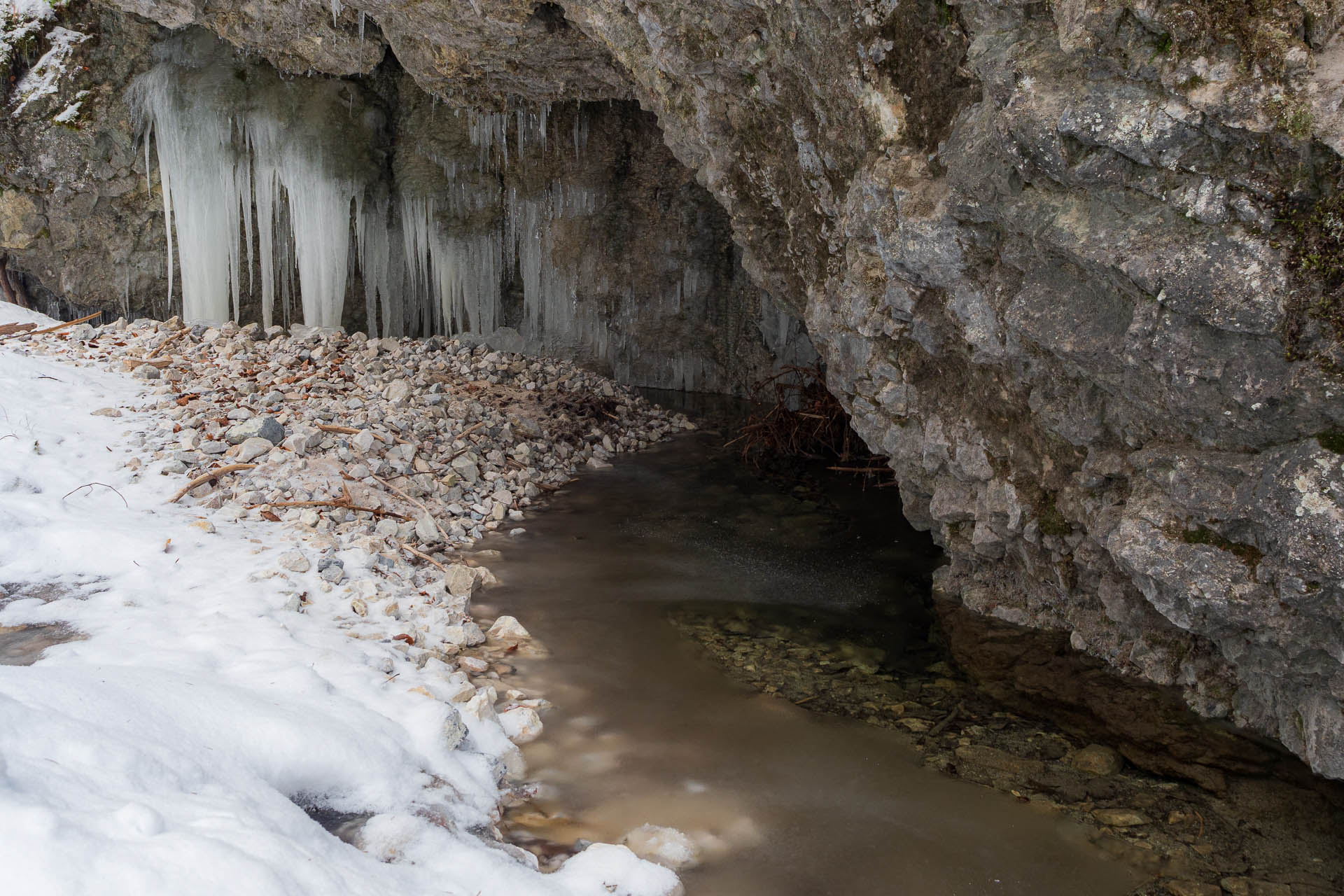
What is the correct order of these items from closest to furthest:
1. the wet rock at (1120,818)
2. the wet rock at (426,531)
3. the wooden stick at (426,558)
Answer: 1. the wet rock at (1120,818)
2. the wooden stick at (426,558)
3. the wet rock at (426,531)

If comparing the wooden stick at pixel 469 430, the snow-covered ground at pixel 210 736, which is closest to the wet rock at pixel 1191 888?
the snow-covered ground at pixel 210 736

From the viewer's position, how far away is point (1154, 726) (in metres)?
2.92

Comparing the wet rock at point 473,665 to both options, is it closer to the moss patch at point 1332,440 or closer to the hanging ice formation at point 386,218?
the moss patch at point 1332,440

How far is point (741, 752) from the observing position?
Result: 269cm

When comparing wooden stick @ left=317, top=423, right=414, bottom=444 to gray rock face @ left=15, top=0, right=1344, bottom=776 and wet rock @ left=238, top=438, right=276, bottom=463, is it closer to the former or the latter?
wet rock @ left=238, top=438, right=276, bottom=463

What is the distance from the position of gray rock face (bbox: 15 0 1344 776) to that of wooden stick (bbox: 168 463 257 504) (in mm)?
2952

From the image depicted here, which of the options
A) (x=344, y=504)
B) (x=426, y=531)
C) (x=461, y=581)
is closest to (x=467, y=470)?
(x=426, y=531)

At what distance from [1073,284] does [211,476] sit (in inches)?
155

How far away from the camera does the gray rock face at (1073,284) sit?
7.06 feet

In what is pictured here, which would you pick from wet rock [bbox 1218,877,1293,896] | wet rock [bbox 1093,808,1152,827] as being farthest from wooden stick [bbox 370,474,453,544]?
wet rock [bbox 1218,877,1293,896]

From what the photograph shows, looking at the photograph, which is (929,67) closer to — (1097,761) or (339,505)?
(1097,761)

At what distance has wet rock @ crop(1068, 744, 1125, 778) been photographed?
265 centimetres

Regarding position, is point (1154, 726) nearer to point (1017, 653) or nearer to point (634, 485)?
point (1017, 653)

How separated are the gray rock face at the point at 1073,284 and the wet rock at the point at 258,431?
9.18 feet
